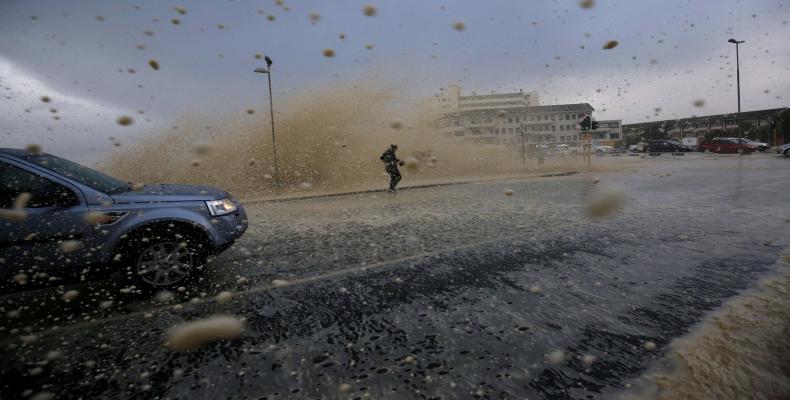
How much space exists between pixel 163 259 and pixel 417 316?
8.48 feet

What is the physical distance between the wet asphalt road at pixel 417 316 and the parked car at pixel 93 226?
1.14ft

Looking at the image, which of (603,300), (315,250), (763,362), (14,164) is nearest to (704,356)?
(763,362)

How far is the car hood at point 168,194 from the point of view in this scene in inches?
150

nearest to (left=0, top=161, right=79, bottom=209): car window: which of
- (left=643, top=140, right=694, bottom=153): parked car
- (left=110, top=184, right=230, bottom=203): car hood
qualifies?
(left=110, top=184, right=230, bottom=203): car hood

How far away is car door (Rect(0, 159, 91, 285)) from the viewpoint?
130 inches

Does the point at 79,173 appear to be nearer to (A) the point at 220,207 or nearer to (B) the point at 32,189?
(B) the point at 32,189

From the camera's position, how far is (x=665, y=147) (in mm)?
37625

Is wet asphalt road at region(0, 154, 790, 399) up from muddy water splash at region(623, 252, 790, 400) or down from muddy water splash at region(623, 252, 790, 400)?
up

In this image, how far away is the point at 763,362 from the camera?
218 cm

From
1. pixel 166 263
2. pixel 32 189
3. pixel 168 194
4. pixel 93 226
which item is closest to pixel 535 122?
pixel 168 194

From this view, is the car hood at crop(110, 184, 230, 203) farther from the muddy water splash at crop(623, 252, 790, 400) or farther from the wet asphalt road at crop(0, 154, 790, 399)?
the muddy water splash at crop(623, 252, 790, 400)

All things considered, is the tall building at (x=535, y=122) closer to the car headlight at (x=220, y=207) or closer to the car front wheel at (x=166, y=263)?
the car headlight at (x=220, y=207)

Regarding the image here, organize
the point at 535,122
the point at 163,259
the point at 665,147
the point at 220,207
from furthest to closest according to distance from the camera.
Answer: the point at 535,122
the point at 665,147
the point at 220,207
the point at 163,259

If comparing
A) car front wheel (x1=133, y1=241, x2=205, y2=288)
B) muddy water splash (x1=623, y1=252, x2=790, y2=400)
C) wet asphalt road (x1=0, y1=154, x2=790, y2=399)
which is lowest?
muddy water splash (x1=623, y1=252, x2=790, y2=400)
